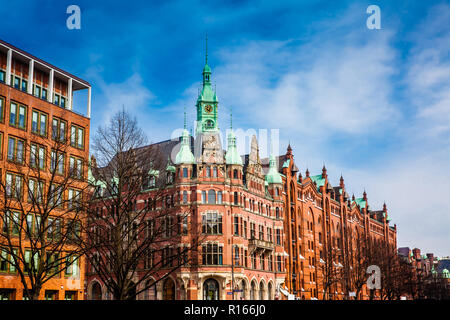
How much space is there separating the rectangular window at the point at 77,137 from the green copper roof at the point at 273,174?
39676mm

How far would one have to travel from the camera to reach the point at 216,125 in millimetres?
94375

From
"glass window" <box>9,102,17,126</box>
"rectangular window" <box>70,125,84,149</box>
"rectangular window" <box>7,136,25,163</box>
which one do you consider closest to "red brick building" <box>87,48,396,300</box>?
"rectangular window" <box>70,125,84,149</box>

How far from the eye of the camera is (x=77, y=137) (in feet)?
202

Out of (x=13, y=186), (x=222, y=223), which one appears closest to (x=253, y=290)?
(x=222, y=223)

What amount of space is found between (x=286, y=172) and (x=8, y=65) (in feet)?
183

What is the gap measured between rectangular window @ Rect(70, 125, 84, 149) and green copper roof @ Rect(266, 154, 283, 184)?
39676 millimetres

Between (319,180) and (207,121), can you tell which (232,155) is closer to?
(207,121)

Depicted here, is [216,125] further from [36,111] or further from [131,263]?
[131,263]

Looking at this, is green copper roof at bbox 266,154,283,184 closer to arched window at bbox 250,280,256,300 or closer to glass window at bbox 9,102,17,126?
arched window at bbox 250,280,256,300

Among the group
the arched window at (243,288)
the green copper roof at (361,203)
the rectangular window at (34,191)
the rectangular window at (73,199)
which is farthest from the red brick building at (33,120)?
the green copper roof at (361,203)

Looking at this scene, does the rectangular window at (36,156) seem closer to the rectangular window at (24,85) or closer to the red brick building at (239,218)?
the rectangular window at (24,85)

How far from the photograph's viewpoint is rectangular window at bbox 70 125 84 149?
61156 millimetres
